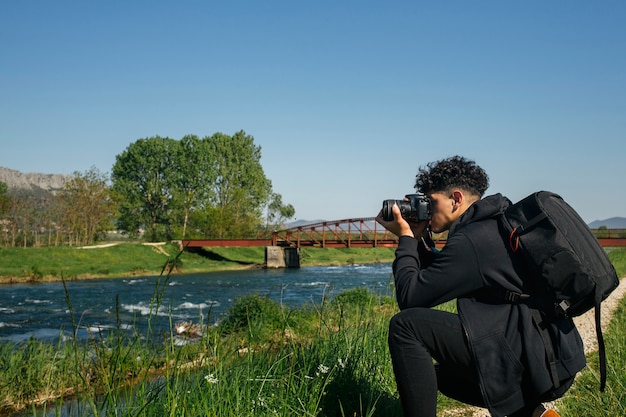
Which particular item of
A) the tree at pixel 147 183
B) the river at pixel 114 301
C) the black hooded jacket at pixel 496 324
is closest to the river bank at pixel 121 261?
the river at pixel 114 301

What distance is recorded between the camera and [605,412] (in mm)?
3641

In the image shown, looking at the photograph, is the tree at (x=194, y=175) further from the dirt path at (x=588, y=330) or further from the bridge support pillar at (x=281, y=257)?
the dirt path at (x=588, y=330)

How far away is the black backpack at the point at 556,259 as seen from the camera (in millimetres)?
2506

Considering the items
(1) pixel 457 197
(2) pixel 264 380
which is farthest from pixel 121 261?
(1) pixel 457 197

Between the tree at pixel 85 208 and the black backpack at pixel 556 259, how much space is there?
42.6m

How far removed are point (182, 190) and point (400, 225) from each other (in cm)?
5459

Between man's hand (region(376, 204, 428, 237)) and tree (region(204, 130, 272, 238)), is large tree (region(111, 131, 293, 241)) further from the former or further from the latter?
man's hand (region(376, 204, 428, 237))

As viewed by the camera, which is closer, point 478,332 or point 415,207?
point 478,332

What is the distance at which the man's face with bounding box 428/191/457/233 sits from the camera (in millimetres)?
3158

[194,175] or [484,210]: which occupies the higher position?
[194,175]

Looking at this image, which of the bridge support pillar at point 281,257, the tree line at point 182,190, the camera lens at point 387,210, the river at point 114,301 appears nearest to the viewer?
the camera lens at point 387,210

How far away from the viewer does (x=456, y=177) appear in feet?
10.3

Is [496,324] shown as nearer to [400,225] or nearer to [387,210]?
[400,225]

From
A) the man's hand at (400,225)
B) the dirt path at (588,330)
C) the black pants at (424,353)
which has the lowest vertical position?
the dirt path at (588,330)
